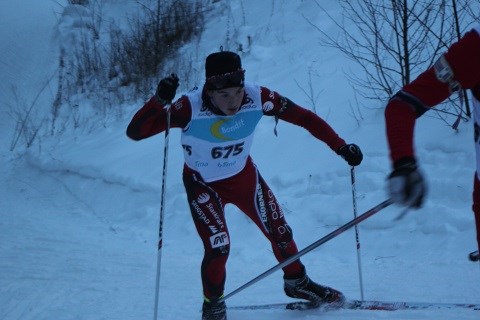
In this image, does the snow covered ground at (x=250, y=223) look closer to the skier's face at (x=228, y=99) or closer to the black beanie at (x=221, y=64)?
the skier's face at (x=228, y=99)

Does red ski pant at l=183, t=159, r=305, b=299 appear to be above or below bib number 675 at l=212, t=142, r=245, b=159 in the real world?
below

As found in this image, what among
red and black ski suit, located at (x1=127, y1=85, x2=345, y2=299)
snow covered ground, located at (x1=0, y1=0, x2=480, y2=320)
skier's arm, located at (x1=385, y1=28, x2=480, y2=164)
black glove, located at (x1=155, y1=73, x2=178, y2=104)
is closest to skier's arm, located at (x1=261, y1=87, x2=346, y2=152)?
red and black ski suit, located at (x1=127, y1=85, x2=345, y2=299)

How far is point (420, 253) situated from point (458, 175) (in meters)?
1.03

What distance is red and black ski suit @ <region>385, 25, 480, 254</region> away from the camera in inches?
68.7

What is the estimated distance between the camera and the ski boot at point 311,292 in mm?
3316

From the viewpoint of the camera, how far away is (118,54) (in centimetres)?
1236

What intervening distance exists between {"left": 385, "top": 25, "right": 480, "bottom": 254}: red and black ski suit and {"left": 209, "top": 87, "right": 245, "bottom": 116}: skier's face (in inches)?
47.5

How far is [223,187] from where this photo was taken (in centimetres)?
325

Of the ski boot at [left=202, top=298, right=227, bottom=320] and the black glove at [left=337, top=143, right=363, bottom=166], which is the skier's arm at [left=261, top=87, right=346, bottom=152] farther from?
the ski boot at [left=202, top=298, right=227, bottom=320]

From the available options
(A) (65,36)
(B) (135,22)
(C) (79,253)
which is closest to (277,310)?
(C) (79,253)

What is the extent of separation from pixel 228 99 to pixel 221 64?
0.67 feet

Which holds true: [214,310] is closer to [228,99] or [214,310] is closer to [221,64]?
[228,99]

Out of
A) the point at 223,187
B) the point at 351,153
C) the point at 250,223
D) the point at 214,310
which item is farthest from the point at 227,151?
the point at 250,223

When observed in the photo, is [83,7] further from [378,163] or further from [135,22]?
[378,163]
